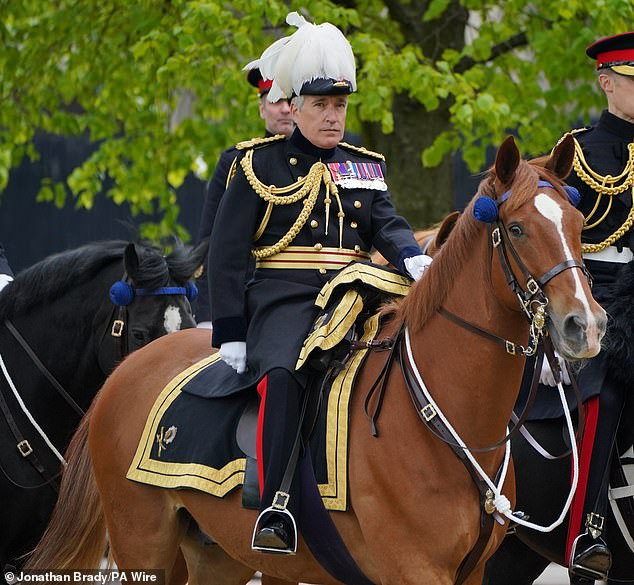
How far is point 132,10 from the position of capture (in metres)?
11.2

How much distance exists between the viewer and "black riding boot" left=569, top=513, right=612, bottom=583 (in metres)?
5.43

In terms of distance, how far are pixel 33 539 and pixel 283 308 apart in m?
2.27

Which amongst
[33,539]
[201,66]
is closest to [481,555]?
[33,539]

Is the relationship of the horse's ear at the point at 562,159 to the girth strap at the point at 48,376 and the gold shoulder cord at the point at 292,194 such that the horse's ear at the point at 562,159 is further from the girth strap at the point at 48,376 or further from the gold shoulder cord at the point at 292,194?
the girth strap at the point at 48,376

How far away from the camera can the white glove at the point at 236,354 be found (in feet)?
16.6

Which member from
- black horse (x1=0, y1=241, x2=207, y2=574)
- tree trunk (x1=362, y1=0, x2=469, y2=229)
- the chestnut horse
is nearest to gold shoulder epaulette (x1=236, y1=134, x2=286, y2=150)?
the chestnut horse

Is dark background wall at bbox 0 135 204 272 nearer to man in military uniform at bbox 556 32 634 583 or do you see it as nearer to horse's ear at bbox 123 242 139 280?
horse's ear at bbox 123 242 139 280

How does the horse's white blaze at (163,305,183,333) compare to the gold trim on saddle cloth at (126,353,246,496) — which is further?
the horse's white blaze at (163,305,183,333)

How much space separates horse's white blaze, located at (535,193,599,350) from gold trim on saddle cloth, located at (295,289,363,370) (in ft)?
2.95

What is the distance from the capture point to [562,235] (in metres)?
4.25

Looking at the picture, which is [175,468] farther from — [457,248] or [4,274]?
[4,274]

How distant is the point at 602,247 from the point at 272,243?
60.1 inches

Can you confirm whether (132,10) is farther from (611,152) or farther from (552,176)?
(552,176)

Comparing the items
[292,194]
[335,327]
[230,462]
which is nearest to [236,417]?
[230,462]
